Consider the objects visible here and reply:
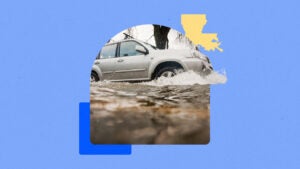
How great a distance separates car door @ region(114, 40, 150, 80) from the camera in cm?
421

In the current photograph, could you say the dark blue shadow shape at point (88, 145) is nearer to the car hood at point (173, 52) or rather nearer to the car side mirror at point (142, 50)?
the car side mirror at point (142, 50)

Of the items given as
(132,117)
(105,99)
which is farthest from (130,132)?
(105,99)

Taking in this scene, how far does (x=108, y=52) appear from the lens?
423 cm

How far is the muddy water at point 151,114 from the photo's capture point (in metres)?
4.12

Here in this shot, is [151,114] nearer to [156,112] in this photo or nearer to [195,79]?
[156,112]

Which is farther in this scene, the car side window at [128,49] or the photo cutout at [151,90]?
the car side window at [128,49]

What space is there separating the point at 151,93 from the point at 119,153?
690 mm

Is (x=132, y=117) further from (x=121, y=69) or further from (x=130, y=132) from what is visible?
(x=121, y=69)

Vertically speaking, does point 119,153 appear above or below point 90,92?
below

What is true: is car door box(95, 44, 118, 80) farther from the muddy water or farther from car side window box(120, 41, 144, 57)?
the muddy water

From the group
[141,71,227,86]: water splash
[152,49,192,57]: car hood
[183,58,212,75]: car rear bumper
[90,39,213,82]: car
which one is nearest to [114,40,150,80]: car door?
[90,39,213,82]: car

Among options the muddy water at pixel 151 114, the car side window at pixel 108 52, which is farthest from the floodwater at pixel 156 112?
the car side window at pixel 108 52

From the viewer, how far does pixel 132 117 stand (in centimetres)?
414

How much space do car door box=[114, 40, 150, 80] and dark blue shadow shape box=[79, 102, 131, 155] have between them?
1.55 feet
